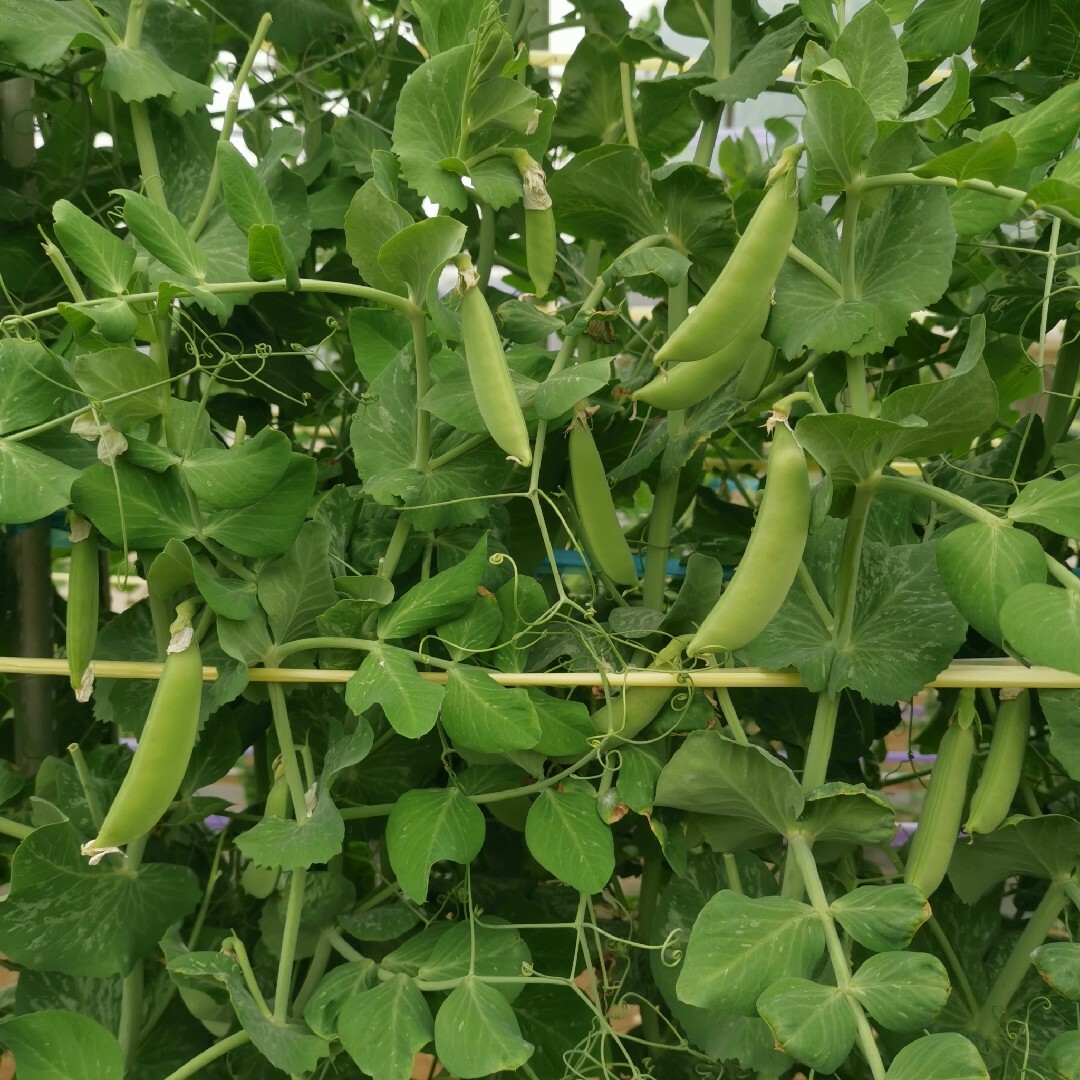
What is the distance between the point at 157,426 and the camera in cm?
67

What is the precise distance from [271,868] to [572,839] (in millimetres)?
215

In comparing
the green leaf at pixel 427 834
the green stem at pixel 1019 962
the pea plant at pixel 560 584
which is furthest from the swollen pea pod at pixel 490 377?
the green stem at pixel 1019 962

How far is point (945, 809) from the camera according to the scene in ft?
2.16

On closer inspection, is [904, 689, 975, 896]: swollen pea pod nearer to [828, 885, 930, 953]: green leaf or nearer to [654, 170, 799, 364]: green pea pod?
[828, 885, 930, 953]: green leaf

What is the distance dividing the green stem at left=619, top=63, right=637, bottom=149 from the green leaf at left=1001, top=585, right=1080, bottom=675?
0.43 meters

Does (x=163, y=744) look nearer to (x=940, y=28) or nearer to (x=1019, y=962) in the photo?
(x=1019, y=962)

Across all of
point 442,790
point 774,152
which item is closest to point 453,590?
point 442,790

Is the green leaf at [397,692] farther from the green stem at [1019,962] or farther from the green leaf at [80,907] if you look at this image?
the green stem at [1019,962]

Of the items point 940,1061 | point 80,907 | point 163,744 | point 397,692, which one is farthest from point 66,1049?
point 940,1061

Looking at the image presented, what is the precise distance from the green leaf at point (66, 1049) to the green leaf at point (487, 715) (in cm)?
28

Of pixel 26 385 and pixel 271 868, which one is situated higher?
pixel 26 385

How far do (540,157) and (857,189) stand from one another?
22cm

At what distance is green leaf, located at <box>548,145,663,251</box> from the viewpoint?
667 mm

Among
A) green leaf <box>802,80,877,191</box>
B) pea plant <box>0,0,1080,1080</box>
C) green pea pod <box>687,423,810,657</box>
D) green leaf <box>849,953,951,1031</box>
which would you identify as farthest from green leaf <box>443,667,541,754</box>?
green leaf <box>802,80,877,191</box>
